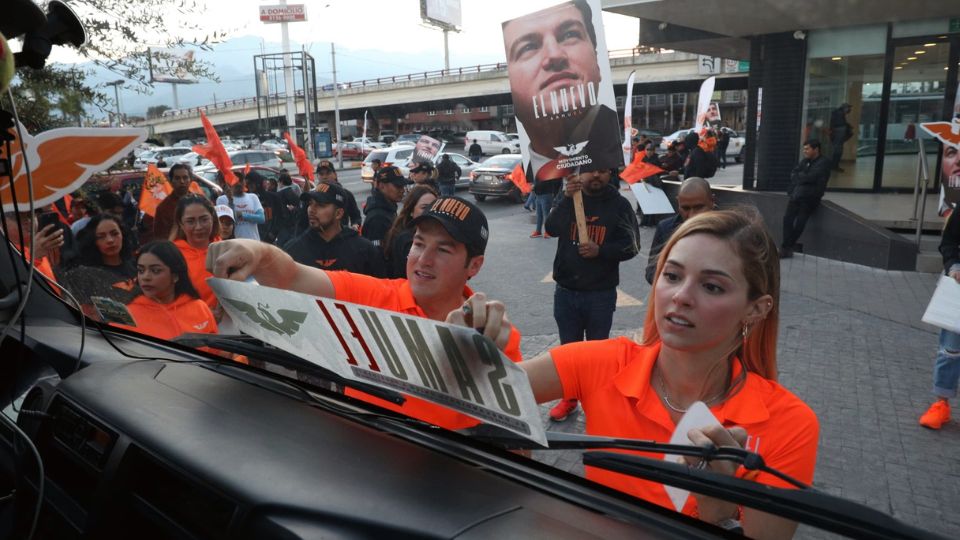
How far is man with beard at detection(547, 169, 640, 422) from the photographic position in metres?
4.78

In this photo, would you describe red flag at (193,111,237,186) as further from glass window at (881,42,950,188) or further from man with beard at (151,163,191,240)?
glass window at (881,42,950,188)

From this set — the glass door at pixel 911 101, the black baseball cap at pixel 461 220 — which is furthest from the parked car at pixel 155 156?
the glass door at pixel 911 101

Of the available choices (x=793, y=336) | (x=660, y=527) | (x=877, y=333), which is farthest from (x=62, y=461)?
(x=877, y=333)

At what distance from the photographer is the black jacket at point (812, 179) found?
964cm

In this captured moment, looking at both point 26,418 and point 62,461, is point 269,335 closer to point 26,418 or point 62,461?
point 62,461

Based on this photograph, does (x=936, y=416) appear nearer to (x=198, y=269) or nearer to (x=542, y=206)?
(x=198, y=269)

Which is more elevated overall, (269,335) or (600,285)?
(269,335)

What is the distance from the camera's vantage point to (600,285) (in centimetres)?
479

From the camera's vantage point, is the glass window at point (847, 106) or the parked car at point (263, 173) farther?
the glass window at point (847, 106)

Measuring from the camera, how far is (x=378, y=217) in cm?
600

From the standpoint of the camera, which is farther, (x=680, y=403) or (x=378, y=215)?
(x=378, y=215)

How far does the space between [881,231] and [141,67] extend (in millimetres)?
9446

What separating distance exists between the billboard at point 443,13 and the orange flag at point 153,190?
1245 mm

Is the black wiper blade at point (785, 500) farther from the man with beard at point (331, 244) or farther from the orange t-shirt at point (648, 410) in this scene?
the man with beard at point (331, 244)
